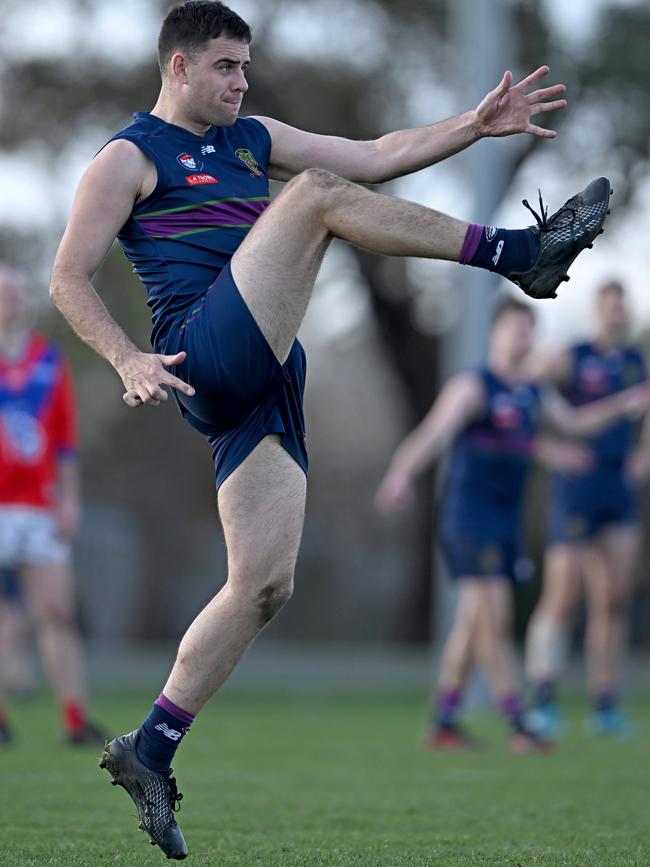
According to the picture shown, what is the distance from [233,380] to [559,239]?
107 centimetres

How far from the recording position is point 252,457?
470 cm

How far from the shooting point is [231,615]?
15.3 ft

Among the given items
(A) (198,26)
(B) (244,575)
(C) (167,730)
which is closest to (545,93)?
(A) (198,26)

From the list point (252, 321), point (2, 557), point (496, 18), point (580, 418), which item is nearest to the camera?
point (252, 321)

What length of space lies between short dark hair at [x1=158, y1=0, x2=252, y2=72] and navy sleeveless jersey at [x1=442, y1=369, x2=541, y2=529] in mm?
4775

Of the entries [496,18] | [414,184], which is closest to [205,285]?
[496,18]

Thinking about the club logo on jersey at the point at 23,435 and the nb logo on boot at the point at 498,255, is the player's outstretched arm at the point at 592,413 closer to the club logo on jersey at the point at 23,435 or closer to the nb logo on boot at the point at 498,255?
the club logo on jersey at the point at 23,435

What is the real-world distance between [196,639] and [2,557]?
14.8 ft

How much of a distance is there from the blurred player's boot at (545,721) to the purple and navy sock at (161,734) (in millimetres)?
4846

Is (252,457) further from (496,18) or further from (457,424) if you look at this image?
(496,18)

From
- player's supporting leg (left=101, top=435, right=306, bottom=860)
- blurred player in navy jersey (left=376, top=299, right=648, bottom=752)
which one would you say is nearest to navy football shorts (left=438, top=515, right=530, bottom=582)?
blurred player in navy jersey (left=376, top=299, right=648, bottom=752)

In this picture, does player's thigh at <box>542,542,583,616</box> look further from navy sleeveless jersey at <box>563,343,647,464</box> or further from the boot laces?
the boot laces

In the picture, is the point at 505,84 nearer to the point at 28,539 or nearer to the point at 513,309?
the point at 513,309

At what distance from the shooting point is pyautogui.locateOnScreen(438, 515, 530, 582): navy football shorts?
921 centimetres
